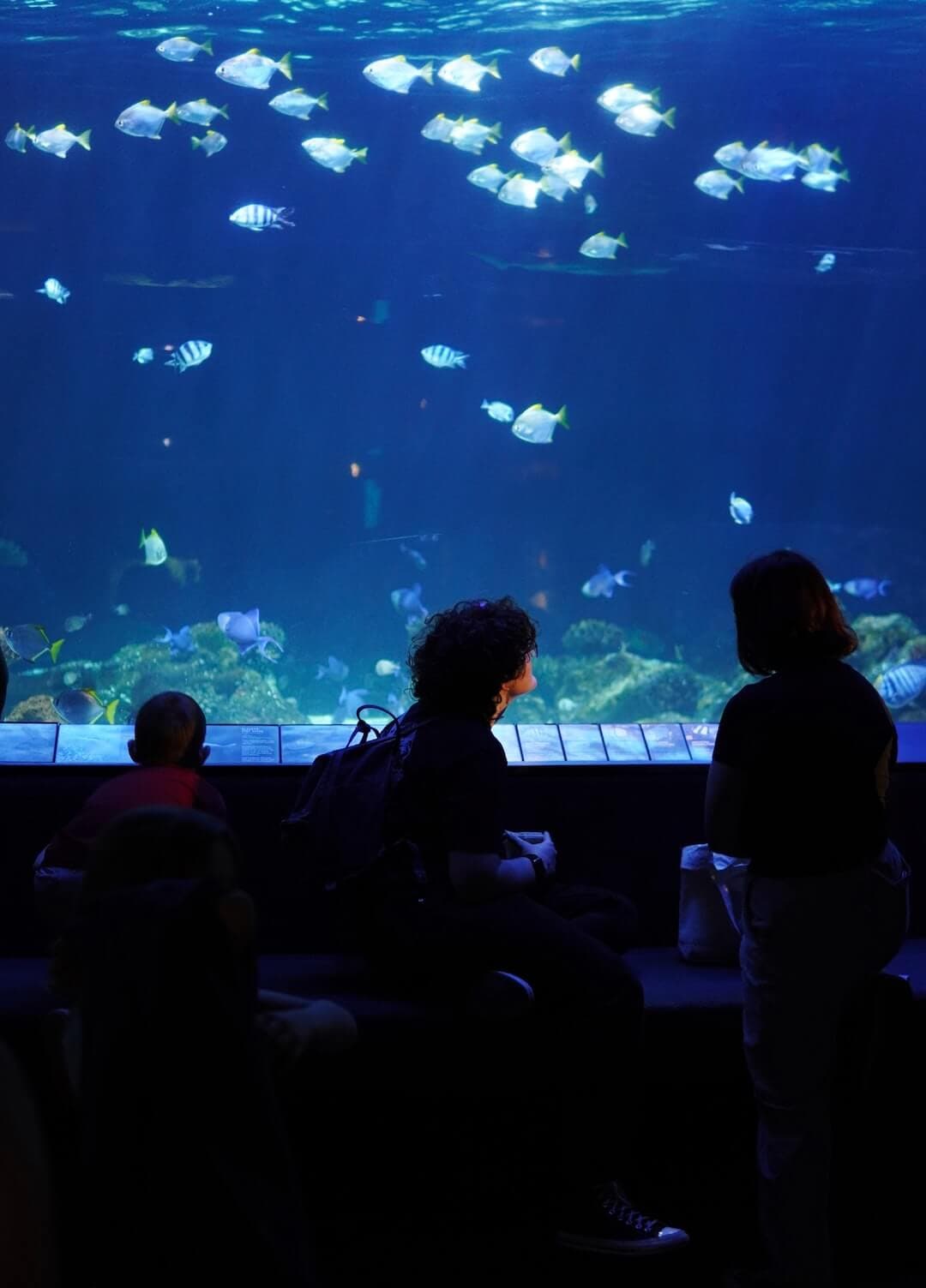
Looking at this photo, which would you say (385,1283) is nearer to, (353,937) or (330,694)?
(353,937)

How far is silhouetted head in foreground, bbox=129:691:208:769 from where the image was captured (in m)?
2.98

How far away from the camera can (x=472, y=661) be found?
261 cm

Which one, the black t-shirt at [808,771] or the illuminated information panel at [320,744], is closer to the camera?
the black t-shirt at [808,771]

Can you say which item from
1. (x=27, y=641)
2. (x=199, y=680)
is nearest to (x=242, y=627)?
(x=27, y=641)

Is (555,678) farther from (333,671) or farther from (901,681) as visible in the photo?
(901,681)

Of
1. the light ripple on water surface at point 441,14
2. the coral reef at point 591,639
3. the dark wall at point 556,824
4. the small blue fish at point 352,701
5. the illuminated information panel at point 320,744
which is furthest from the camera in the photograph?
the light ripple on water surface at point 441,14

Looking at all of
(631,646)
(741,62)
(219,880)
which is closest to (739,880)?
(219,880)

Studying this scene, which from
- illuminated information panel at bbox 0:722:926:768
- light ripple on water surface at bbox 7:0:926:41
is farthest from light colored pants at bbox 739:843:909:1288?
light ripple on water surface at bbox 7:0:926:41

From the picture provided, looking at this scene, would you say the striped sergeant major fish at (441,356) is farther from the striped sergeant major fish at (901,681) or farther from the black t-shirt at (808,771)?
the black t-shirt at (808,771)

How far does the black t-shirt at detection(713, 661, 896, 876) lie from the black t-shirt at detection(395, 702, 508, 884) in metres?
0.54

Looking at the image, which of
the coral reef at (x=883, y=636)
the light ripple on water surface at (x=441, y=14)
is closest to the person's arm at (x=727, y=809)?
the coral reef at (x=883, y=636)

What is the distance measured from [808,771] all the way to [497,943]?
2.72ft

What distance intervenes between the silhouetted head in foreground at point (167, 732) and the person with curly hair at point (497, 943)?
0.77m

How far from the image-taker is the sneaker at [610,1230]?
2295 millimetres
